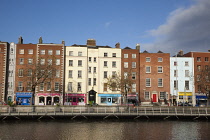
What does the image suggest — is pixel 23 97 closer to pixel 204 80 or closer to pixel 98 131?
pixel 98 131

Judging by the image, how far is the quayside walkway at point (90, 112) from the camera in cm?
4112

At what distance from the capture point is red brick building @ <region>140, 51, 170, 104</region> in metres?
63.1

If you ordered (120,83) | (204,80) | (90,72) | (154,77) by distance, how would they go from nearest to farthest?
(120,83) → (204,80) → (90,72) → (154,77)

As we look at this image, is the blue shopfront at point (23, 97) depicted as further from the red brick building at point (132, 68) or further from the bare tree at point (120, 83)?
the red brick building at point (132, 68)

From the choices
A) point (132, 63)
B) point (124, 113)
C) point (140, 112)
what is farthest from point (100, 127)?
point (132, 63)

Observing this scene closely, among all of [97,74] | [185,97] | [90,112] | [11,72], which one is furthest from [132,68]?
[11,72]

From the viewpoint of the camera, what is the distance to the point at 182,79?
64.8 m

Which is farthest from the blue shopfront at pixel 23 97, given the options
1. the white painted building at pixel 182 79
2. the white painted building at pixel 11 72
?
the white painted building at pixel 182 79

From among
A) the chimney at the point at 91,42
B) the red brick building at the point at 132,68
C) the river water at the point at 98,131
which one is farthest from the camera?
the chimney at the point at 91,42

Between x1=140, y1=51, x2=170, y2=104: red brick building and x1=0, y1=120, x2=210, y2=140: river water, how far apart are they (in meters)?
22.3

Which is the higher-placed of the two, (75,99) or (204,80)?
(204,80)

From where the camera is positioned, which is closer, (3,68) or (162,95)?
(3,68)

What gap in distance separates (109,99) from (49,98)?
14837 millimetres

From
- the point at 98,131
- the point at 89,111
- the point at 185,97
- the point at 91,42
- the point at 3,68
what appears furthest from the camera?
the point at 91,42
